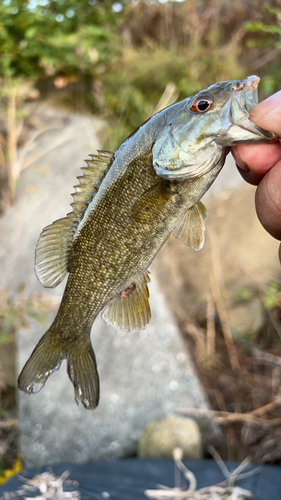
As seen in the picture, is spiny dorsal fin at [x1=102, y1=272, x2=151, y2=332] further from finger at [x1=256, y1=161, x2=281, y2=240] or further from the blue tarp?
the blue tarp

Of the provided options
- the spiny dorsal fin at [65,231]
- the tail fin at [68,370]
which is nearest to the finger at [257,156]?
the spiny dorsal fin at [65,231]

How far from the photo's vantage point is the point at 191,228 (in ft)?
3.77

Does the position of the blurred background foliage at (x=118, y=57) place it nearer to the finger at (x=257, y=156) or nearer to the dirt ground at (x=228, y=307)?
the dirt ground at (x=228, y=307)

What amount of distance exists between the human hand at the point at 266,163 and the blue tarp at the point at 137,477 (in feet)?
5.73

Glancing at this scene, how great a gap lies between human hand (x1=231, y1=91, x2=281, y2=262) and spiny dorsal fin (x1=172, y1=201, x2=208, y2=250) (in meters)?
0.20

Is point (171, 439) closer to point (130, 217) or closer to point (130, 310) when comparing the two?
point (130, 310)

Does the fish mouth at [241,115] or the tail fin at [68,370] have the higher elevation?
the fish mouth at [241,115]

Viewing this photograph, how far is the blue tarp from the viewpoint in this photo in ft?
6.72

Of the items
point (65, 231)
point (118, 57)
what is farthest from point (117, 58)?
point (65, 231)

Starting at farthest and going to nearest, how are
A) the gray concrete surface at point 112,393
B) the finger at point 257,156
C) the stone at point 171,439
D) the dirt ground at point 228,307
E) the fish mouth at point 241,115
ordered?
1. the dirt ground at point 228,307
2. the gray concrete surface at point 112,393
3. the stone at point 171,439
4. the finger at point 257,156
5. the fish mouth at point 241,115

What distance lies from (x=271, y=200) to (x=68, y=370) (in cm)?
89

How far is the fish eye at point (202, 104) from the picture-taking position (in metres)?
0.99

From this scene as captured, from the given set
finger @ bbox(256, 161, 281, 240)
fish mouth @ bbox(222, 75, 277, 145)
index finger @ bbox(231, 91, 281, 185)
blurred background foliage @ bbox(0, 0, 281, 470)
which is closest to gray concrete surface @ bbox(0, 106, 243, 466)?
blurred background foliage @ bbox(0, 0, 281, 470)

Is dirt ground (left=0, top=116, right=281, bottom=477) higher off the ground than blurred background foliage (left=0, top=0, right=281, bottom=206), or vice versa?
blurred background foliage (left=0, top=0, right=281, bottom=206)
